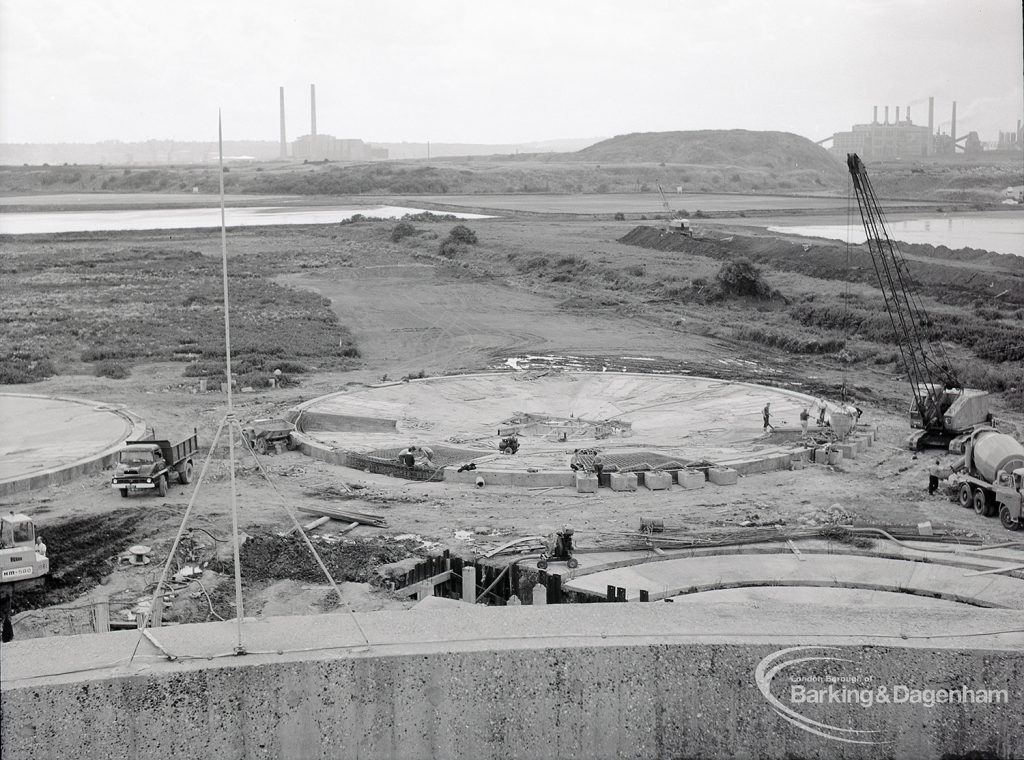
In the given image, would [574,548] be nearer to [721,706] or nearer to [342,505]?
[342,505]

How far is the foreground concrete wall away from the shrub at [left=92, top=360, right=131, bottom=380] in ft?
84.2

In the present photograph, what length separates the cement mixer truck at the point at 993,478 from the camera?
64.4 feet

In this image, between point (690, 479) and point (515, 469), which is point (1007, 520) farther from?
point (515, 469)

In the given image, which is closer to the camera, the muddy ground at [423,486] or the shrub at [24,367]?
the muddy ground at [423,486]

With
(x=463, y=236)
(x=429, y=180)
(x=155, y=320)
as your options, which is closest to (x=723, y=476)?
(x=155, y=320)

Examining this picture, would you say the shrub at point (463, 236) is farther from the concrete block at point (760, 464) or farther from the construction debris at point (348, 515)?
the construction debris at point (348, 515)

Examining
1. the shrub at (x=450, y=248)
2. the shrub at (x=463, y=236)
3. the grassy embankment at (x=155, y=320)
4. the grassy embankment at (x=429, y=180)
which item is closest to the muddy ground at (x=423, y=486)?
the grassy embankment at (x=155, y=320)

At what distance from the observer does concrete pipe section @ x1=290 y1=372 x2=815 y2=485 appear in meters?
23.8

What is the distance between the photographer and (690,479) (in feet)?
71.6

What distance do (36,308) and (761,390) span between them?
105 feet

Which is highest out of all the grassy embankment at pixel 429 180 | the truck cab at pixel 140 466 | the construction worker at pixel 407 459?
the grassy embankment at pixel 429 180

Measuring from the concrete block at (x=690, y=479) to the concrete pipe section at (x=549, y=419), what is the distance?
1.02 metres

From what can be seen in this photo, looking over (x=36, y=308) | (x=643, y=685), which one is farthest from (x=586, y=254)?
(x=643, y=685)

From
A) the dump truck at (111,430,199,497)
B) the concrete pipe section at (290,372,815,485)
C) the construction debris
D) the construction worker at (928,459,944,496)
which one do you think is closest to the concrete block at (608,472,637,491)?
the concrete pipe section at (290,372,815,485)
